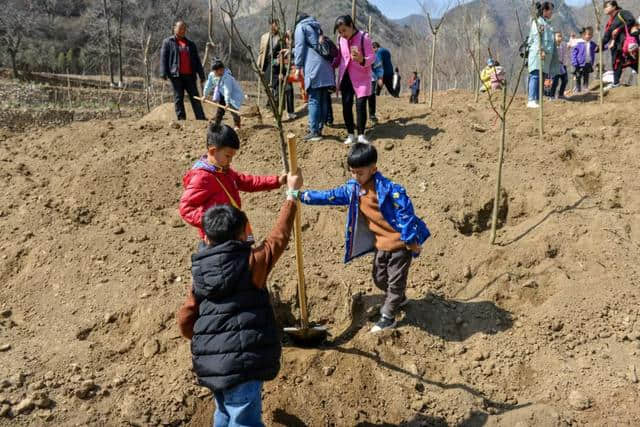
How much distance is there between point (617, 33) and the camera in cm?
809

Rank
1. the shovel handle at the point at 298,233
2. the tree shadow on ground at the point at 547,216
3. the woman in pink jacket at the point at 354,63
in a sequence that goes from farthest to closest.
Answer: the woman in pink jacket at the point at 354,63, the tree shadow on ground at the point at 547,216, the shovel handle at the point at 298,233

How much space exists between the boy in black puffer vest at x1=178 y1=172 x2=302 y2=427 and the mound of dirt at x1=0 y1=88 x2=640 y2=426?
0.79 metres

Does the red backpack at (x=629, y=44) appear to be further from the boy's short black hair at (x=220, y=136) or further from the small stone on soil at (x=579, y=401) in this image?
the boy's short black hair at (x=220, y=136)

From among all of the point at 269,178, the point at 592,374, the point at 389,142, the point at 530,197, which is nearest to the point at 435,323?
the point at 592,374

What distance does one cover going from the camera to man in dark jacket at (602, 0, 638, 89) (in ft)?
26.1

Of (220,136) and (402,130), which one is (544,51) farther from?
(220,136)

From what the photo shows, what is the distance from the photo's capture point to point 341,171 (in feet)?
17.1

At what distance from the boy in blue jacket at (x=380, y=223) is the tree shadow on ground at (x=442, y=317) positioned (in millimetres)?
190

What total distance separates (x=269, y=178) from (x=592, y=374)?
238 cm

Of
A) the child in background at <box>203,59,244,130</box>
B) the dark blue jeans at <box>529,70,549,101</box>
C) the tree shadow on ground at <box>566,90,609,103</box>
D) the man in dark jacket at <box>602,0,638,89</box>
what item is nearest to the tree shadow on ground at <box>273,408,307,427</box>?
the child in background at <box>203,59,244,130</box>

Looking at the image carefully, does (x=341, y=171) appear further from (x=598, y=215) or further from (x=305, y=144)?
(x=598, y=215)

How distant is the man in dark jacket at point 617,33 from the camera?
7.95 metres

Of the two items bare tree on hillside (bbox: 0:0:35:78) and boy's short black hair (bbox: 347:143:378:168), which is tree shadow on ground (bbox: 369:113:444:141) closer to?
boy's short black hair (bbox: 347:143:378:168)

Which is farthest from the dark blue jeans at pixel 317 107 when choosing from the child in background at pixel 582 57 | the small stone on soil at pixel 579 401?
the child in background at pixel 582 57
